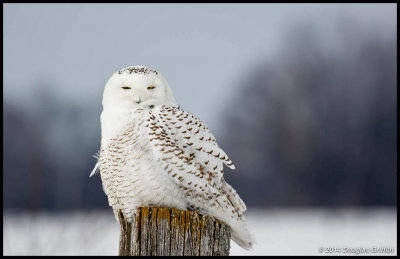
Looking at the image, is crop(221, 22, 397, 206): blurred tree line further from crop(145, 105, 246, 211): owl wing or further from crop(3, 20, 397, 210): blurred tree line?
crop(145, 105, 246, 211): owl wing

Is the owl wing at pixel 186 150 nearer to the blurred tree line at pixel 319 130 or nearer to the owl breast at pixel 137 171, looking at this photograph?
the owl breast at pixel 137 171

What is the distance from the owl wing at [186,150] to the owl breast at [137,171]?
54mm

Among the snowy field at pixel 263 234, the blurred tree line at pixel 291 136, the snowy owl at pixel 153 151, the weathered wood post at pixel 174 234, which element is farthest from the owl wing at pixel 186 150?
the blurred tree line at pixel 291 136

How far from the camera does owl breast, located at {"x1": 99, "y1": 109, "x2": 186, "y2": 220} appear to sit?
3.66m

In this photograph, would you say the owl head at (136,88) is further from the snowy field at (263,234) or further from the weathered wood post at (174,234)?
the snowy field at (263,234)

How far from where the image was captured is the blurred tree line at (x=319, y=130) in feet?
84.3

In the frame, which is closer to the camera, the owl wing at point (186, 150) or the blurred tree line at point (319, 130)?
the owl wing at point (186, 150)

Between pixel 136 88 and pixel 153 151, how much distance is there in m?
0.40

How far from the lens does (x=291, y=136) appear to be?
97.0 ft

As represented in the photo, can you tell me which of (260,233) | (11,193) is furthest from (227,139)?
(260,233)

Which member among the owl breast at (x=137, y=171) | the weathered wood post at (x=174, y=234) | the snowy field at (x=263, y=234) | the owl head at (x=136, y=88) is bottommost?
the snowy field at (x=263, y=234)

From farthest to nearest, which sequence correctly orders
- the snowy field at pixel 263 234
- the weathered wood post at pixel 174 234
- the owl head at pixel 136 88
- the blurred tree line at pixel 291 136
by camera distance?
the blurred tree line at pixel 291 136 → the snowy field at pixel 263 234 → the owl head at pixel 136 88 → the weathered wood post at pixel 174 234

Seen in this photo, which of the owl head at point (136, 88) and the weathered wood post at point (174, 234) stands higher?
the owl head at point (136, 88)

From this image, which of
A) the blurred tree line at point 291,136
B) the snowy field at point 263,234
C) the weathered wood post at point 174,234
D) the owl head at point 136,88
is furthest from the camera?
the blurred tree line at point 291,136
